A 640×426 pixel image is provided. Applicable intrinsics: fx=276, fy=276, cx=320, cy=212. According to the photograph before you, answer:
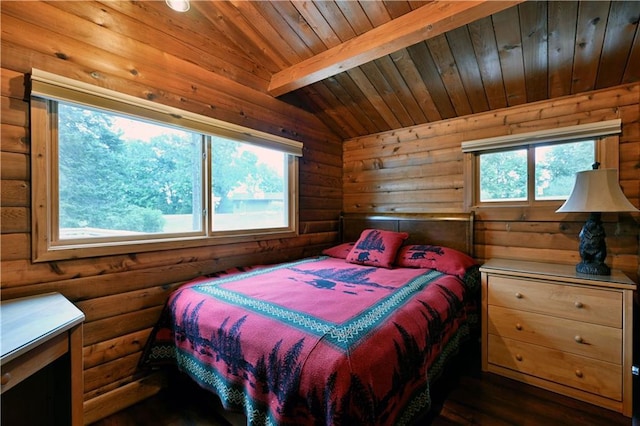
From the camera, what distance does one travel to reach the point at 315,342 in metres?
1.09

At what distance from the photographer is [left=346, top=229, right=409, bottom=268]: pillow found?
2.56 meters

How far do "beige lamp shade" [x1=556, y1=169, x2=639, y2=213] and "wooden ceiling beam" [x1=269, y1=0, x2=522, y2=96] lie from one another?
4.10 feet

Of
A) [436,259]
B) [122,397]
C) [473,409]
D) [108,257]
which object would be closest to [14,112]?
[108,257]

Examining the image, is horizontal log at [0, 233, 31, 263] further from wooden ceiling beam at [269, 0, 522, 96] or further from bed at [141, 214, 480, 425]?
wooden ceiling beam at [269, 0, 522, 96]

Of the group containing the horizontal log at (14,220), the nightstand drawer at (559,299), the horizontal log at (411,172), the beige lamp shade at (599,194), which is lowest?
the nightstand drawer at (559,299)

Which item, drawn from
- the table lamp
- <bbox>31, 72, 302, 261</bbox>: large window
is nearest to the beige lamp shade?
the table lamp

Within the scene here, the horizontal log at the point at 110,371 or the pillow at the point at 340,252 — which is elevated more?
the pillow at the point at 340,252

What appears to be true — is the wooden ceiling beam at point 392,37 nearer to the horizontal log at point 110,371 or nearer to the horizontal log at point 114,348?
the horizontal log at point 114,348

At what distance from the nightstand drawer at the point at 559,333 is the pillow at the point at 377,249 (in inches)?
34.0

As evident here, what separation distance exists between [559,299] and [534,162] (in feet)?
4.02

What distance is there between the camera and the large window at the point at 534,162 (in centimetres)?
214

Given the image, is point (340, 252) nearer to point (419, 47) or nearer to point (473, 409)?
point (473, 409)

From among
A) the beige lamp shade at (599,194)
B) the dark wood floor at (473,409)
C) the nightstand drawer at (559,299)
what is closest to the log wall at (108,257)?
the dark wood floor at (473,409)

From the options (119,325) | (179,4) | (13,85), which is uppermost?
(179,4)
